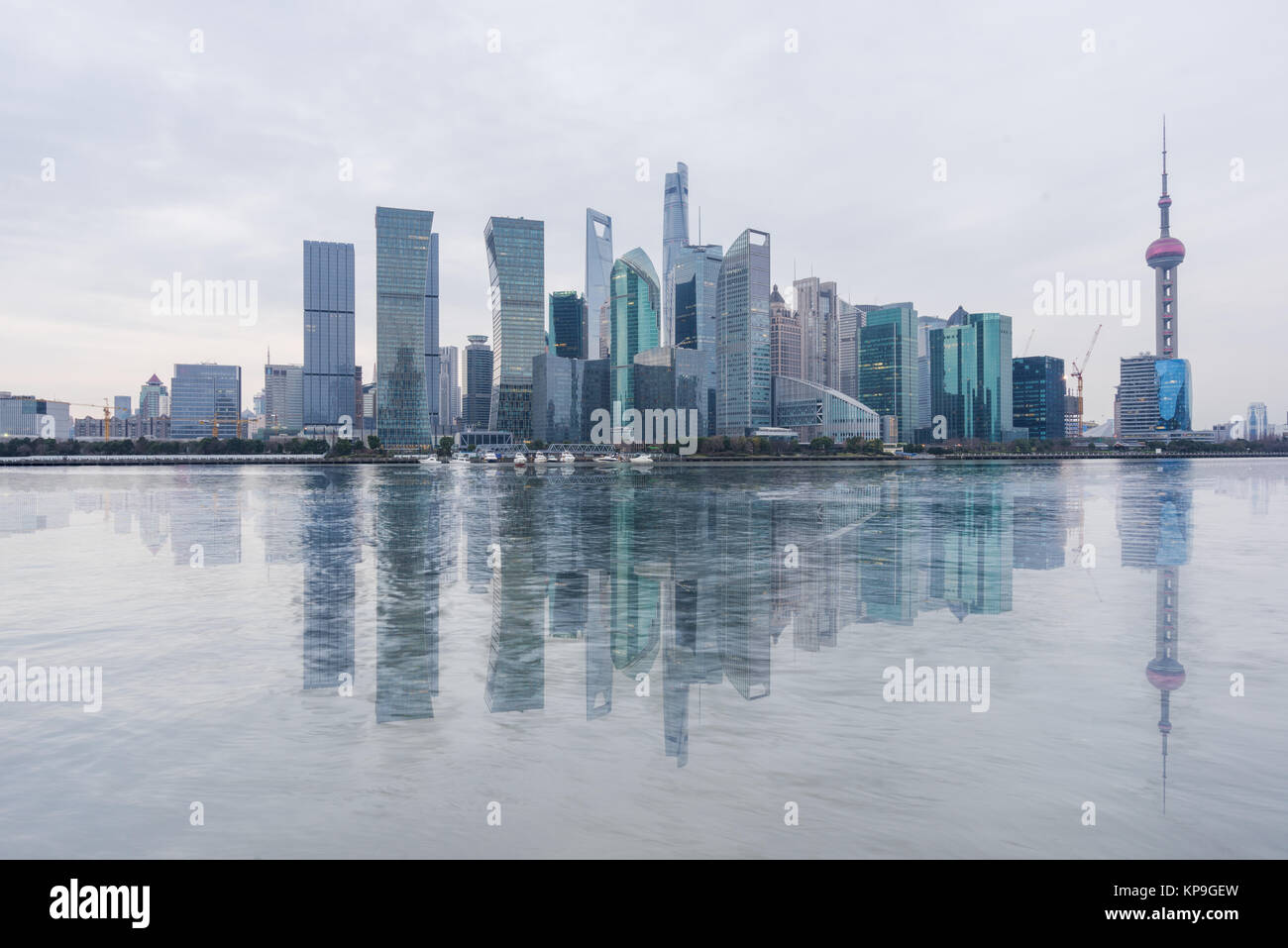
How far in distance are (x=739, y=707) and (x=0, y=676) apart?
16.7 m

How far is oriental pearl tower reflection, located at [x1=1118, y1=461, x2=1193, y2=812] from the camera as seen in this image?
1694 cm

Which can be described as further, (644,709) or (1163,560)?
(1163,560)

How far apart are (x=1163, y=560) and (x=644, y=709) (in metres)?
32.3

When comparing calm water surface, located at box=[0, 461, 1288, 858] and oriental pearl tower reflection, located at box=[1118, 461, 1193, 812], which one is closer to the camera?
calm water surface, located at box=[0, 461, 1288, 858]

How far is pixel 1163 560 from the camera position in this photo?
3638 cm

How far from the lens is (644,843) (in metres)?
9.77

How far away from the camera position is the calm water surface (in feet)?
33.8

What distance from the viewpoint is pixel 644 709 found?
1515 centimetres

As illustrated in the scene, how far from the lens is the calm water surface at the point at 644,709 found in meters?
10.3

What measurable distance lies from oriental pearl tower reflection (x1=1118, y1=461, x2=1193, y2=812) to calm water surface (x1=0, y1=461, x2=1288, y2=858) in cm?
22

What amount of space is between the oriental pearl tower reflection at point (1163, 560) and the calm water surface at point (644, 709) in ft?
0.74
